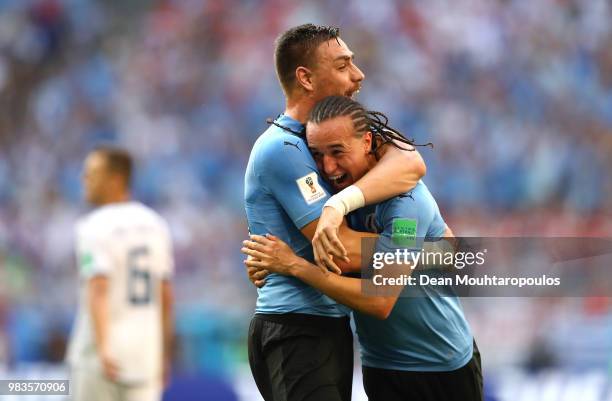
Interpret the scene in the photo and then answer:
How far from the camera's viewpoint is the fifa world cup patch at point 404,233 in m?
3.79

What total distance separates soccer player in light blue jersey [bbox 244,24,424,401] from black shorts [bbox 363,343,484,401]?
16cm

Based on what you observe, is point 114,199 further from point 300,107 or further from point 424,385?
point 424,385

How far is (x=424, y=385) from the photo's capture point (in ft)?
13.2

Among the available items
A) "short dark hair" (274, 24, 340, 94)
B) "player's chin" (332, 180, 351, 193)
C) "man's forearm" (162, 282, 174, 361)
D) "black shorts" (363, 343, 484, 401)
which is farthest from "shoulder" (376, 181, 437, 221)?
"man's forearm" (162, 282, 174, 361)

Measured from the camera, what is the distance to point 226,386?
324 inches

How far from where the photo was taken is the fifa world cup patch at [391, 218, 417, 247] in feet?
12.4

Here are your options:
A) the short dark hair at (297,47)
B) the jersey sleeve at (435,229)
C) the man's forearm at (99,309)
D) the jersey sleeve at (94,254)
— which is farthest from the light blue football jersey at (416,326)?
the jersey sleeve at (94,254)

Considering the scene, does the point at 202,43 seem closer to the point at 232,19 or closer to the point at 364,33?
the point at 232,19

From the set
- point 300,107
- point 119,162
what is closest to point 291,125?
point 300,107

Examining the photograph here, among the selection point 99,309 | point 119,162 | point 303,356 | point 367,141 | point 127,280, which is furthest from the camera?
point 119,162

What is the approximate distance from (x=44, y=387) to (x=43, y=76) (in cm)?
392

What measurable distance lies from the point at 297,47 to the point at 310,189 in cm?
77

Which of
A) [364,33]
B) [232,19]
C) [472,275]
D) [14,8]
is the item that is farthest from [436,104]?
[472,275]

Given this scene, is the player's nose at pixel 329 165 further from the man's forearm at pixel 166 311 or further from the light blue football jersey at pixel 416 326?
the man's forearm at pixel 166 311
